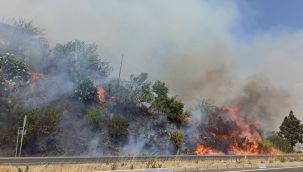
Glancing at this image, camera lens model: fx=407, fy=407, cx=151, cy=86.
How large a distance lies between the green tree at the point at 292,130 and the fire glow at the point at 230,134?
2452 centimetres

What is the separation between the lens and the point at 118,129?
43.6m

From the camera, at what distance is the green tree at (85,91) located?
46562 millimetres

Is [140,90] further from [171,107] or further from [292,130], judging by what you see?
[292,130]

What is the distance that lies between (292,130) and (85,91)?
45.9 meters

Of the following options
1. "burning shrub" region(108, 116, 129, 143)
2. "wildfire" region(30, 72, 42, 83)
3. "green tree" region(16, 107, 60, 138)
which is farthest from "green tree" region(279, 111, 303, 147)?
"green tree" region(16, 107, 60, 138)

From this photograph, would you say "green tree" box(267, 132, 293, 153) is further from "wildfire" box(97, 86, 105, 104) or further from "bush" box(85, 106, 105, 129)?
"bush" box(85, 106, 105, 129)

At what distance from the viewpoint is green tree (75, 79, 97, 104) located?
4656cm

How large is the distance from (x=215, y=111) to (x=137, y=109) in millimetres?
10406

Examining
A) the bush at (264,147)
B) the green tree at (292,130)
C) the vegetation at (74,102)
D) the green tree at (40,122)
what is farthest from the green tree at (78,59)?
the green tree at (292,130)

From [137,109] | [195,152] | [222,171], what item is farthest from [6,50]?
[222,171]

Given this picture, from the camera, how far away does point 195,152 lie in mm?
45719

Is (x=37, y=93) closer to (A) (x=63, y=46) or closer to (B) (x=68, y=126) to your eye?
(B) (x=68, y=126)

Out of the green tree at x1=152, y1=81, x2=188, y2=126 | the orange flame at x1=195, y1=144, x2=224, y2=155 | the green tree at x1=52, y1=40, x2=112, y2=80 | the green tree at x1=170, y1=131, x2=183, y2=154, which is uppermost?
the green tree at x1=52, y1=40, x2=112, y2=80

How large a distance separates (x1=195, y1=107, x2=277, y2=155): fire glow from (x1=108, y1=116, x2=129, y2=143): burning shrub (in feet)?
29.7
